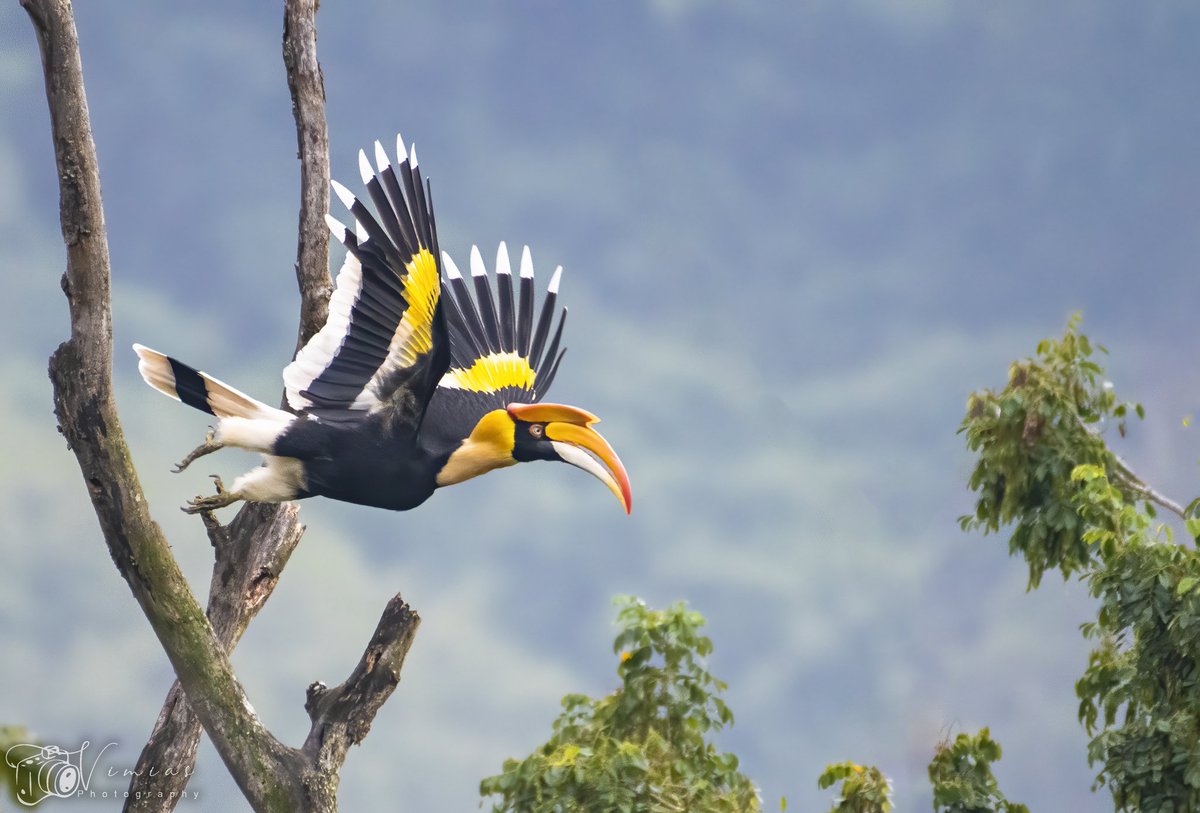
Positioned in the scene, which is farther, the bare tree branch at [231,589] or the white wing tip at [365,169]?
the bare tree branch at [231,589]

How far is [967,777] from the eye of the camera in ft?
23.7

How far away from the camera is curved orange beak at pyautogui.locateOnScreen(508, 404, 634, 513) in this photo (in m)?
5.29

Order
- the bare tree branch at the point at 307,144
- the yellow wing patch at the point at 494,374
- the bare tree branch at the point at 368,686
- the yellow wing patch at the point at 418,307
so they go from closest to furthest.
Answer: the yellow wing patch at the point at 418,307
the bare tree branch at the point at 368,686
the yellow wing patch at the point at 494,374
the bare tree branch at the point at 307,144

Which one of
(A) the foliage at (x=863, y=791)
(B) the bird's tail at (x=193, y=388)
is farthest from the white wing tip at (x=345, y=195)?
(A) the foliage at (x=863, y=791)

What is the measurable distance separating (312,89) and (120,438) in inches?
94.8

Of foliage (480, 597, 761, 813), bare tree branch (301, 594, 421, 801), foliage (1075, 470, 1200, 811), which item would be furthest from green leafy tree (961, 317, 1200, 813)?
bare tree branch (301, 594, 421, 801)

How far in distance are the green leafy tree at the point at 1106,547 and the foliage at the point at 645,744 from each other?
2.13 m

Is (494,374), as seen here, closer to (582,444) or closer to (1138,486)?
(582,444)

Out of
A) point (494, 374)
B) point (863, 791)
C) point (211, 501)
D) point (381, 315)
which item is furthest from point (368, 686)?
point (863, 791)

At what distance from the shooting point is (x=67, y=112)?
15.7 feet

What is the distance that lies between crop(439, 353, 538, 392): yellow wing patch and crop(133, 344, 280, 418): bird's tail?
4.25ft

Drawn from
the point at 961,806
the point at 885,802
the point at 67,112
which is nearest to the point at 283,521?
the point at 67,112

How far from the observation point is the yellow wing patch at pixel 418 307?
4.94 metres

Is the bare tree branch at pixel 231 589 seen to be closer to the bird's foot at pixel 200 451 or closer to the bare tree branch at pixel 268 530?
the bare tree branch at pixel 268 530
